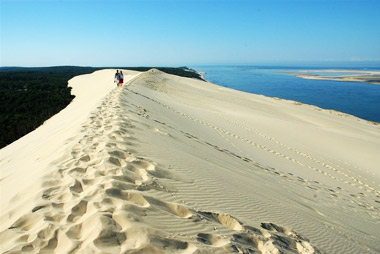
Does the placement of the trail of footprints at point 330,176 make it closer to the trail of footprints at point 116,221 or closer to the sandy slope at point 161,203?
the sandy slope at point 161,203

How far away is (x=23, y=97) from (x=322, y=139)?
23.2 meters

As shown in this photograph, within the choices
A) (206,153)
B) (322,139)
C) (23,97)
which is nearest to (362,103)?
(322,139)

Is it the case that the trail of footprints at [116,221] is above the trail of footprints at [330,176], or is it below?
above

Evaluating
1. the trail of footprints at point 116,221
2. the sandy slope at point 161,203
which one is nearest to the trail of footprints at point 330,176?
the sandy slope at point 161,203

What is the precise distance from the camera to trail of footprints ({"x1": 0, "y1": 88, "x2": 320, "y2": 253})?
225 centimetres

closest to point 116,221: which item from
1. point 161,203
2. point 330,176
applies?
point 161,203

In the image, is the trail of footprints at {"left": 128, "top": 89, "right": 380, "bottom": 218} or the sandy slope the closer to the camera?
the sandy slope

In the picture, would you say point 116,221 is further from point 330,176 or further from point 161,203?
point 330,176

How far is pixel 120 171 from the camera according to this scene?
3543 mm

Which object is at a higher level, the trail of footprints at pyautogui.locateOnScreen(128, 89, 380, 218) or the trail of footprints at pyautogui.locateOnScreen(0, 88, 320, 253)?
the trail of footprints at pyautogui.locateOnScreen(0, 88, 320, 253)

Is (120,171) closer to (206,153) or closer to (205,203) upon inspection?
(205,203)

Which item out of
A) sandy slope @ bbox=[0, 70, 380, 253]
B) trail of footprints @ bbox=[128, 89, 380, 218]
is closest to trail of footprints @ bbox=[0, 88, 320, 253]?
sandy slope @ bbox=[0, 70, 380, 253]

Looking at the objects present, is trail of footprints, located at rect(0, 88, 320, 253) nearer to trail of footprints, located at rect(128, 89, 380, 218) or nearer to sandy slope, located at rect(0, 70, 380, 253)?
sandy slope, located at rect(0, 70, 380, 253)

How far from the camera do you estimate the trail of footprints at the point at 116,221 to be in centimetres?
225
